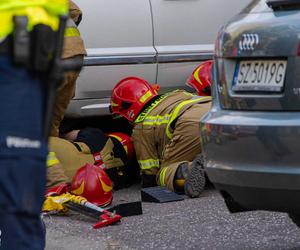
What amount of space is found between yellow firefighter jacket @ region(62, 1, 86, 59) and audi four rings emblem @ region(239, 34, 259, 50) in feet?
7.68

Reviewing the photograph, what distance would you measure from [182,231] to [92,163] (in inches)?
60.9

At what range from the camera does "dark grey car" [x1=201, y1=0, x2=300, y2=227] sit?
3.80m

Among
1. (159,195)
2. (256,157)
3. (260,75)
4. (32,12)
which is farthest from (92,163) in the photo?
(32,12)

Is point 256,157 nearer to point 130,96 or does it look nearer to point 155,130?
point 155,130

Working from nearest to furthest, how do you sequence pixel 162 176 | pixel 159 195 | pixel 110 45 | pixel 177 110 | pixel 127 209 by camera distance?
pixel 127 209, pixel 159 195, pixel 162 176, pixel 177 110, pixel 110 45

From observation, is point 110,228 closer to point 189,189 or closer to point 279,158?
point 189,189

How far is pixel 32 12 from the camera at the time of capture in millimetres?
2545

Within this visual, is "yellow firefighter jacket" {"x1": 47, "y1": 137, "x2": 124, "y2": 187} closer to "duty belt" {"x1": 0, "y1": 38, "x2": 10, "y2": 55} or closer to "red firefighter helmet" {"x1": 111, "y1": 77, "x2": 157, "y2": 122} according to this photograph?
"red firefighter helmet" {"x1": 111, "y1": 77, "x2": 157, "y2": 122}

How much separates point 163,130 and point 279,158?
309 cm

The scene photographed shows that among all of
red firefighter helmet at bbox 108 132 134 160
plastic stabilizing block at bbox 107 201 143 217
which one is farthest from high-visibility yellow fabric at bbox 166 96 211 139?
plastic stabilizing block at bbox 107 201 143 217

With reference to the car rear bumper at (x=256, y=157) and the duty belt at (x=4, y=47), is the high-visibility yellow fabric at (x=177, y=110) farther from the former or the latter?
the duty belt at (x=4, y=47)

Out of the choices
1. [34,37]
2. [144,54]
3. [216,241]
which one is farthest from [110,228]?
[34,37]

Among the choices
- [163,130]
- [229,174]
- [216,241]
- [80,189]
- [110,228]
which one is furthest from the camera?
[163,130]

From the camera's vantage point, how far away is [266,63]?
A: 404cm
